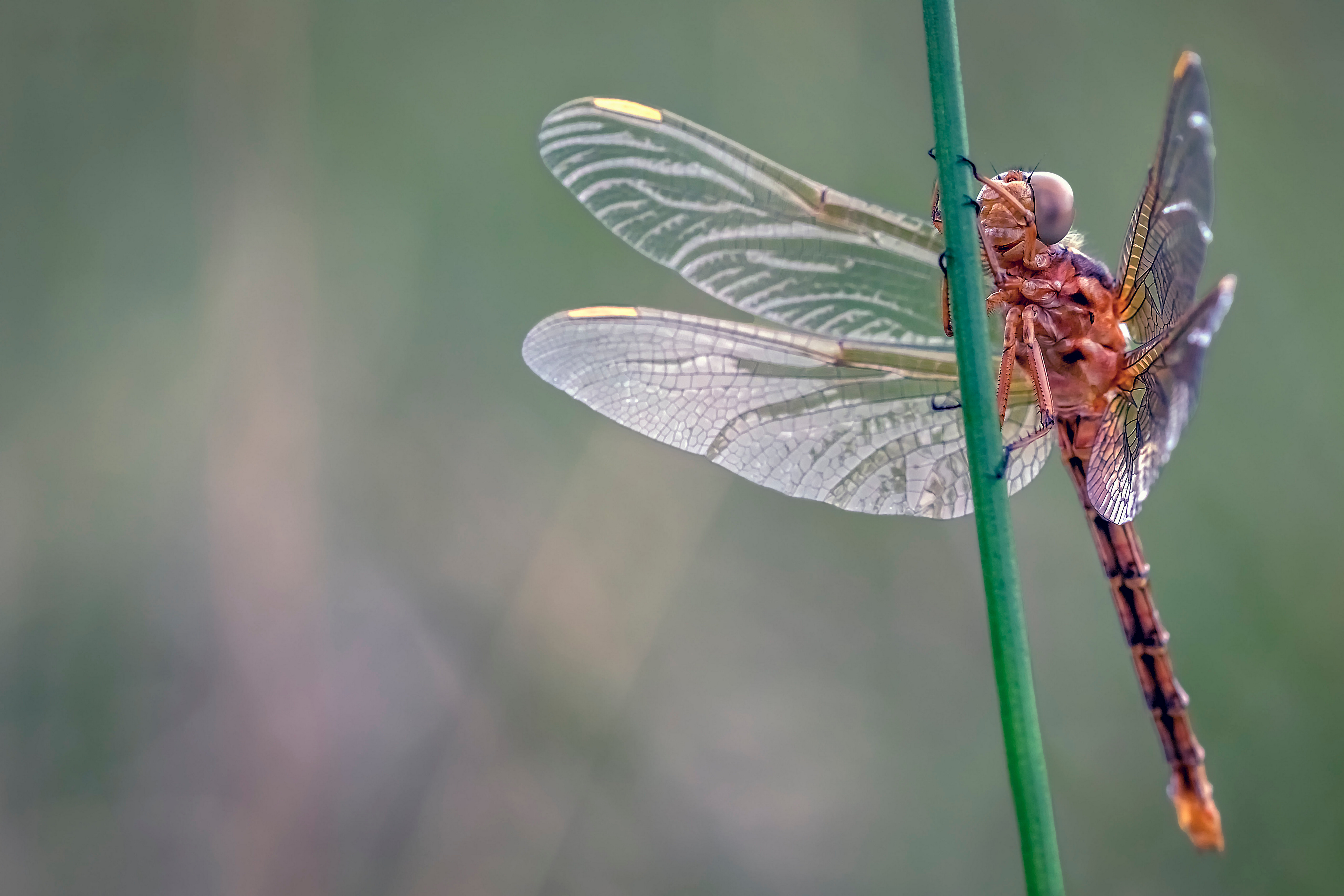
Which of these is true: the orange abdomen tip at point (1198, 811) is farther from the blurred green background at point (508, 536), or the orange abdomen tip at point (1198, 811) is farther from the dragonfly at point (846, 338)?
the blurred green background at point (508, 536)

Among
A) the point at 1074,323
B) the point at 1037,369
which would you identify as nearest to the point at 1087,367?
the point at 1074,323

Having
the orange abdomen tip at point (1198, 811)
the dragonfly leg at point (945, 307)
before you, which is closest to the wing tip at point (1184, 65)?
the dragonfly leg at point (945, 307)

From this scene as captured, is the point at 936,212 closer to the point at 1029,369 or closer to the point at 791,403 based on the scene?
the point at 1029,369

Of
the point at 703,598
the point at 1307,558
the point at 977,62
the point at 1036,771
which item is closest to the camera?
the point at 1036,771

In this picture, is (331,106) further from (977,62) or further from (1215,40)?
(1215,40)

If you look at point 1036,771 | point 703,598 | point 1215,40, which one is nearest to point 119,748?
point 703,598

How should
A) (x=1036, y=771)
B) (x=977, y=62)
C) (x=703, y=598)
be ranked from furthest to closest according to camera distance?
(x=977, y=62)
(x=703, y=598)
(x=1036, y=771)

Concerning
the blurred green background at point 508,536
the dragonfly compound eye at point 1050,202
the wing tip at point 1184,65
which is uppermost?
the wing tip at point 1184,65
